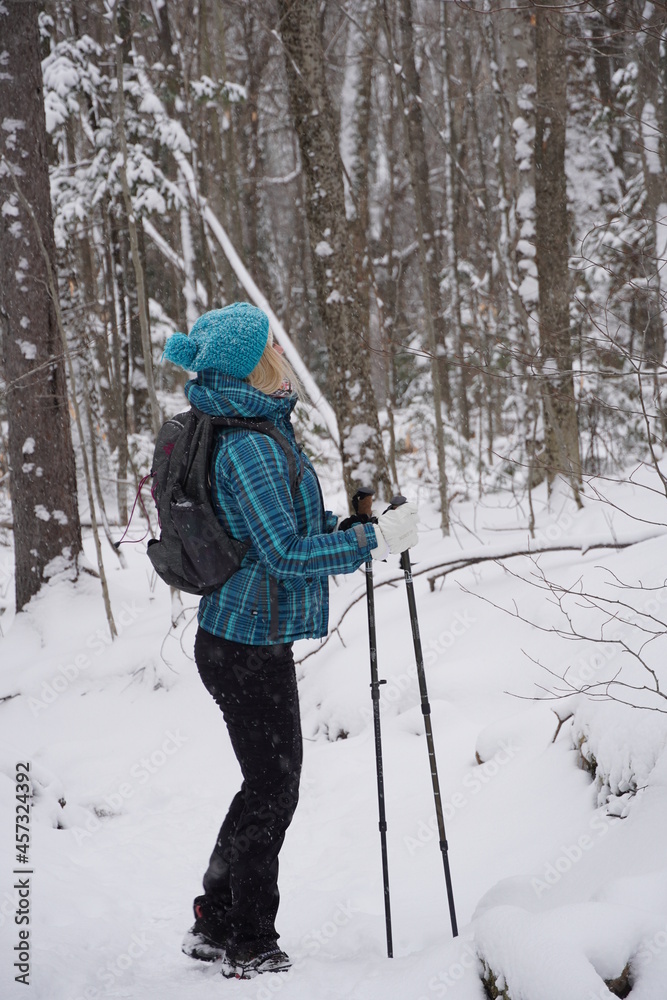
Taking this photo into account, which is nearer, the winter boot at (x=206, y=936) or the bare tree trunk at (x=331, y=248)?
the winter boot at (x=206, y=936)

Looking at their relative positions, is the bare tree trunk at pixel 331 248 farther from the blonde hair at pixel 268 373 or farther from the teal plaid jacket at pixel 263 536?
the teal plaid jacket at pixel 263 536

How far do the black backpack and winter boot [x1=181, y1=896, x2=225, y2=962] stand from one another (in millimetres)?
1285

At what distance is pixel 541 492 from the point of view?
834 centimetres

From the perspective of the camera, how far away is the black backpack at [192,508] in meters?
2.34

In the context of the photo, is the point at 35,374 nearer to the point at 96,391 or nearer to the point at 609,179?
the point at 96,391

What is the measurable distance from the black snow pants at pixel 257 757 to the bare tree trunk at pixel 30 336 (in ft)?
16.1

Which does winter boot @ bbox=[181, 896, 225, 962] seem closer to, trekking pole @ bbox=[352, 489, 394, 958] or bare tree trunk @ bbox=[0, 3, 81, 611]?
trekking pole @ bbox=[352, 489, 394, 958]

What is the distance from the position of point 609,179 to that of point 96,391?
12225 millimetres

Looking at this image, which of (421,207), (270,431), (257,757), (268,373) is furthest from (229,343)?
(421,207)

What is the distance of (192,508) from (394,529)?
0.70 m

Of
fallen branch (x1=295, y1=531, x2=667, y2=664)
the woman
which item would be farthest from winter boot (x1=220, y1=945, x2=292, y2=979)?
fallen branch (x1=295, y1=531, x2=667, y2=664)

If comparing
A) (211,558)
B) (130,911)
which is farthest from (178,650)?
(211,558)

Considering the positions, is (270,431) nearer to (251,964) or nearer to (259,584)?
(259,584)

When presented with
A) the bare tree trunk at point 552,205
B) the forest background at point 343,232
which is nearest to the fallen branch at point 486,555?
the forest background at point 343,232
